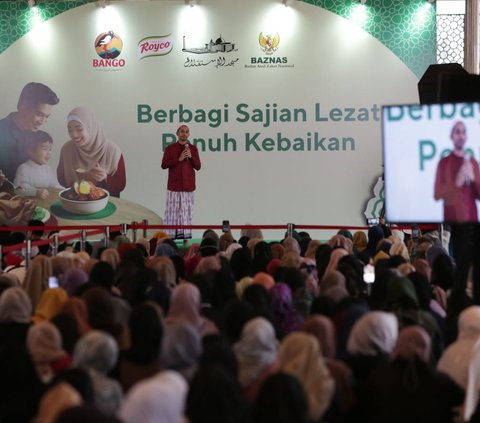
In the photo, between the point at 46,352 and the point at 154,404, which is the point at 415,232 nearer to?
the point at 46,352

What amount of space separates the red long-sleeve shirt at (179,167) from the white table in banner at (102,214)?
1.91 feet

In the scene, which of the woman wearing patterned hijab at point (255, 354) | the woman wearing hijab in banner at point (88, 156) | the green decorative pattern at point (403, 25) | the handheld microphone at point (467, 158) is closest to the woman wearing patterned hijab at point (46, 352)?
the woman wearing patterned hijab at point (255, 354)

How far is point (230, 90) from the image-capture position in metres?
13.6

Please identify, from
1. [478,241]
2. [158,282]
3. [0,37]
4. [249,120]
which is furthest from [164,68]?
[478,241]

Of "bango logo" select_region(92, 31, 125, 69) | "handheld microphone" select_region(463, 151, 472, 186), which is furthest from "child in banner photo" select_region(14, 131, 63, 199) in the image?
"handheld microphone" select_region(463, 151, 472, 186)

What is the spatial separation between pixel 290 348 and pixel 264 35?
9.99 meters

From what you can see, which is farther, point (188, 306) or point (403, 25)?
point (403, 25)

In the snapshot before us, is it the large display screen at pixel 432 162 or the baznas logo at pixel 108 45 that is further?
the baznas logo at pixel 108 45

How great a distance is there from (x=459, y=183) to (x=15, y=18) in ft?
33.8

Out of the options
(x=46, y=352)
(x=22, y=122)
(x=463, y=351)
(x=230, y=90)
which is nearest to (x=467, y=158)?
(x=463, y=351)

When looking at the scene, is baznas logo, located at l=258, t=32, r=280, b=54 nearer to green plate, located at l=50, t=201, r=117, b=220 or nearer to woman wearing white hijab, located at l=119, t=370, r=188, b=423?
green plate, located at l=50, t=201, r=117, b=220

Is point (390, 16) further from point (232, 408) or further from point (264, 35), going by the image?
point (232, 408)

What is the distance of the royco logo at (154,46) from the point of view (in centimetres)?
1353

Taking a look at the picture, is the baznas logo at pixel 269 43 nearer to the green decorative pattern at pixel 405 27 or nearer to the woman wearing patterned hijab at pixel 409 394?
the green decorative pattern at pixel 405 27
